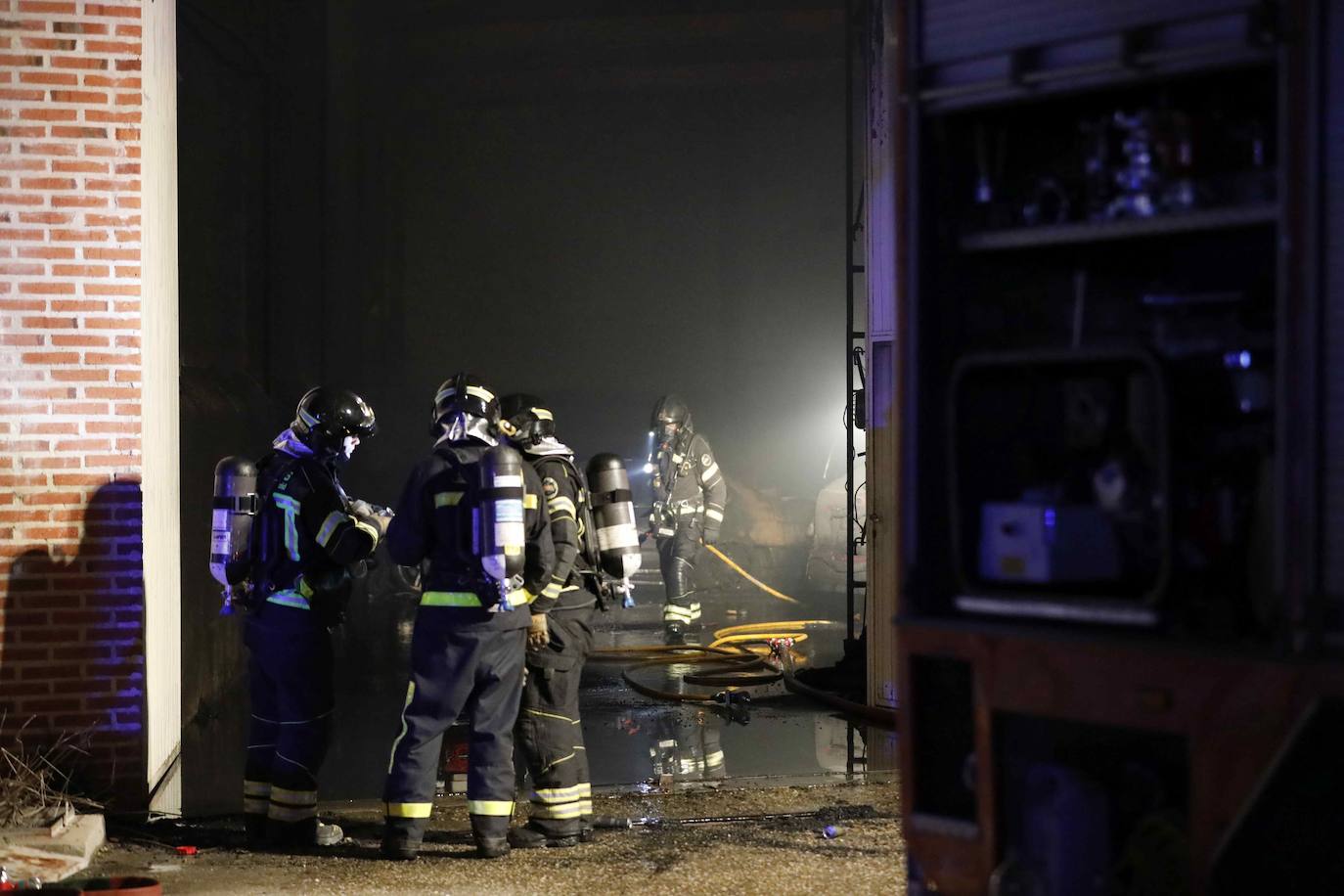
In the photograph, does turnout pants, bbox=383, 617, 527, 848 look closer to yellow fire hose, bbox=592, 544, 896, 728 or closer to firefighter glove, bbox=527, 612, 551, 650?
firefighter glove, bbox=527, 612, 551, 650

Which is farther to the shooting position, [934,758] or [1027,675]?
[934,758]

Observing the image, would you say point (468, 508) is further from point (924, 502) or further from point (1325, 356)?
point (1325, 356)

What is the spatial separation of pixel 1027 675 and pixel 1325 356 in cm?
116

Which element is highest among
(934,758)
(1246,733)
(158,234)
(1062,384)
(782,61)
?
(782,61)

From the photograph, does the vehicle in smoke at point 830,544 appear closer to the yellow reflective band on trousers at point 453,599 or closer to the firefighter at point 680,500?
the firefighter at point 680,500

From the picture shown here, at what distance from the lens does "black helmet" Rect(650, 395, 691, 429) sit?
12953mm

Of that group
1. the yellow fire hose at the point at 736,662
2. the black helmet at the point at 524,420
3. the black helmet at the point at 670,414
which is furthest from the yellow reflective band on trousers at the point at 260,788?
the black helmet at the point at 670,414

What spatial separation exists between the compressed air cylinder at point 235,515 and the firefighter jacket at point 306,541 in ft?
0.30

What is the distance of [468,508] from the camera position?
237 inches

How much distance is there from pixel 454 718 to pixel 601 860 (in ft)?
3.16

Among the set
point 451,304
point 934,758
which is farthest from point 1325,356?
point 451,304

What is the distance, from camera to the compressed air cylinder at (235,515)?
639cm

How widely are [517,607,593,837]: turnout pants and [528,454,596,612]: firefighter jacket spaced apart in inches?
4.8

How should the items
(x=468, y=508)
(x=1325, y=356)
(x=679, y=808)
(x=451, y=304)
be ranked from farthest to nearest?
(x=451, y=304), (x=679, y=808), (x=468, y=508), (x=1325, y=356)
